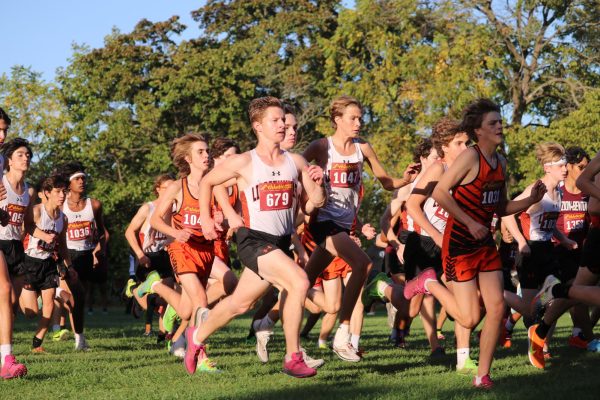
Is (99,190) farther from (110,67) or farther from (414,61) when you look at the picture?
(414,61)

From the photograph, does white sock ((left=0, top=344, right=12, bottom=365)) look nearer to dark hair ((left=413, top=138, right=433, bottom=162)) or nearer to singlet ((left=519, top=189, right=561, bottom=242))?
dark hair ((left=413, top=138, right=433, bottom=162))

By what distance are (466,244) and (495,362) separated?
2.26 meters

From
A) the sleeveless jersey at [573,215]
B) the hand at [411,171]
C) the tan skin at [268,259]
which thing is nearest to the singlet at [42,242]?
the tan skin at [268,259]

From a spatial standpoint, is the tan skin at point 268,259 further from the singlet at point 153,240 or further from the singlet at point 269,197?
the singlet at point 153,240

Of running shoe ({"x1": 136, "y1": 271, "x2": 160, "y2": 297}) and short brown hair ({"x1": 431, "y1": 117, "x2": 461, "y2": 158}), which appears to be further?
running shoe ({"x1": 136, "y1": 271, "x2": 160, "y2": 297})

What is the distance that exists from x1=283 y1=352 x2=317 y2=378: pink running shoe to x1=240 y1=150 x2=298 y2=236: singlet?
1119mm

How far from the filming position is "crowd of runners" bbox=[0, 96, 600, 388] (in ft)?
26.7

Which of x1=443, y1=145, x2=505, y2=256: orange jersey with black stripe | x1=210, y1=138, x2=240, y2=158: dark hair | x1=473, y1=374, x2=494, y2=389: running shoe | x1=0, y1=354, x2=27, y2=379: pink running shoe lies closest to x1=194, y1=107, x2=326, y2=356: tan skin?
x1=443, y1=145, x2=505, y2=256: orange jersey with black stripe

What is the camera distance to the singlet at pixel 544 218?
1196cm

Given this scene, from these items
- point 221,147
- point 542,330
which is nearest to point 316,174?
point 542,330

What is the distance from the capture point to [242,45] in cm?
4312

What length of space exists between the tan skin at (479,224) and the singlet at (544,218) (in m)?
3.60

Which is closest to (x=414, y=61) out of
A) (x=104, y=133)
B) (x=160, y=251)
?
(x=104, y=133)

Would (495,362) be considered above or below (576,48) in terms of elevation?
below
